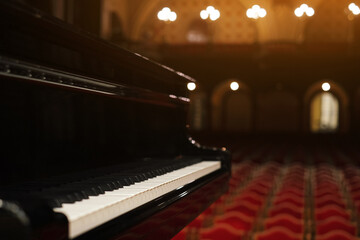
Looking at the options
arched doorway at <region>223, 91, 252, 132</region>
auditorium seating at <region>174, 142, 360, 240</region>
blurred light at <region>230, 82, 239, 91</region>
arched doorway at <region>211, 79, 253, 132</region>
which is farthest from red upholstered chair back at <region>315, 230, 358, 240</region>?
arched doorway at <region>223, 91, 252, 132</region>

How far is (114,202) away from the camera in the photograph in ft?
4.19

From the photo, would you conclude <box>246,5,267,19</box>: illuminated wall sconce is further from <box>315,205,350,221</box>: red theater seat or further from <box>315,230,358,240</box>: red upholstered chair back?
<box>315,230,358,240</box>: red upholstered chair back

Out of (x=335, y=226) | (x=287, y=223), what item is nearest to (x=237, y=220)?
(x=287, y=223)

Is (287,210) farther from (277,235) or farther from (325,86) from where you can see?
(325,86)

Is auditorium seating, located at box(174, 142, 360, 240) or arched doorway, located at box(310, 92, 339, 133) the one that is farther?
arched doorway, located at box(310, 92, 339, 133)

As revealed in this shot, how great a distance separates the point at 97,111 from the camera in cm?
196

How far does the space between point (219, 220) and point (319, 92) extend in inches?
604

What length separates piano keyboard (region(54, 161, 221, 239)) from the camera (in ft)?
3.60

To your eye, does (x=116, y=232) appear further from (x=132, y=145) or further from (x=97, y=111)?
(x=132, y=145)

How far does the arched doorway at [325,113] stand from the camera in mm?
18734

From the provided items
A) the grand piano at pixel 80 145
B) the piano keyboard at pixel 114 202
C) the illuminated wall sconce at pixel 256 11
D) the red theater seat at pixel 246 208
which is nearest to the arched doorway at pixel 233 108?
the illuminated wall sconce at pixel 256 11

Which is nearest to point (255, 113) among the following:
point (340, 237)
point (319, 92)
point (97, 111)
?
point (319, 92)

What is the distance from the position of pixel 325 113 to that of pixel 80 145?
1831cm

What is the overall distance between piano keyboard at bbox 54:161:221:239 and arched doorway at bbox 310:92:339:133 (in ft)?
58.0
